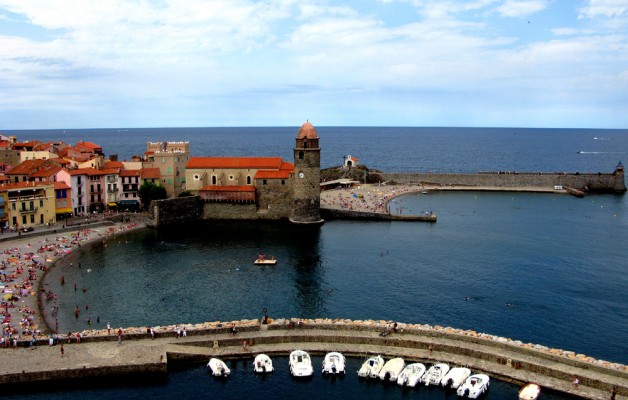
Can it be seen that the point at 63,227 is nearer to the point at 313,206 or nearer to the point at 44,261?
the point at 44,261

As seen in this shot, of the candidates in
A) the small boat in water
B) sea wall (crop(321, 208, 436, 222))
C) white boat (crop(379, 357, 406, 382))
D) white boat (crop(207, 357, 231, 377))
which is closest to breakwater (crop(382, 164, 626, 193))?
sea wall (crop(321, 208, 436, 222))

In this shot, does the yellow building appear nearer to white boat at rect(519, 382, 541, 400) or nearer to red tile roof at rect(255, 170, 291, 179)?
red tile roof at rect(255, 170, 291, 179)

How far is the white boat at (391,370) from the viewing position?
106ft

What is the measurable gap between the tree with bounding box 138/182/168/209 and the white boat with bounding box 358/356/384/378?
183 feet

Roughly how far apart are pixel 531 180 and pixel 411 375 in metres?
92.0

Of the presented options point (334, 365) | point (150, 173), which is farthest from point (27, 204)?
point (334, 365)

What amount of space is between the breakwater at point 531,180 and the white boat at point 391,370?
8511 cm

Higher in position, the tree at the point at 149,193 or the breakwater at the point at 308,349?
the tree at the point at 149,193

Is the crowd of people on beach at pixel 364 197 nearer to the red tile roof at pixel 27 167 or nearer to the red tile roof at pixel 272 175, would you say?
the red tile roof at pixel 272 175

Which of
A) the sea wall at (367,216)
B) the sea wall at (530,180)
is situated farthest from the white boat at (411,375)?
the sea wall at (530,180)

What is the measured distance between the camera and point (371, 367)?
33000mm

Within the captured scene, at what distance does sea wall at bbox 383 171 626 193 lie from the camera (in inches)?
4397

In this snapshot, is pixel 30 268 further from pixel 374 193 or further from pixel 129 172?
pixel 374 193

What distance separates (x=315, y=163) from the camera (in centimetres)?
7838
